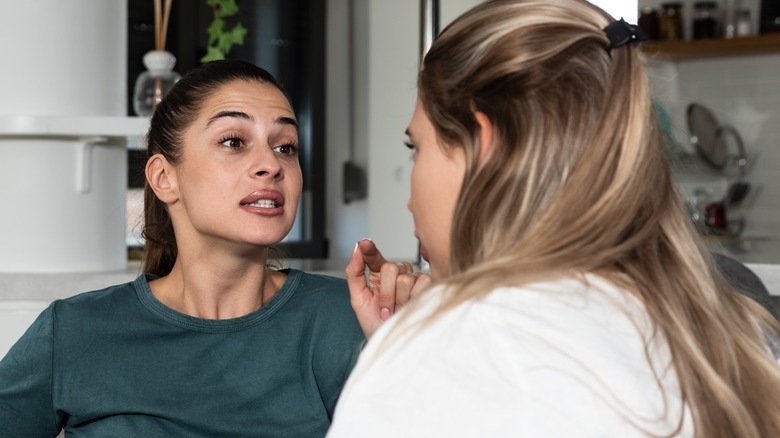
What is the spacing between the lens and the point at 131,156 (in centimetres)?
527

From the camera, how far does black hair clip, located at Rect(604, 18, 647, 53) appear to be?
2.84ft

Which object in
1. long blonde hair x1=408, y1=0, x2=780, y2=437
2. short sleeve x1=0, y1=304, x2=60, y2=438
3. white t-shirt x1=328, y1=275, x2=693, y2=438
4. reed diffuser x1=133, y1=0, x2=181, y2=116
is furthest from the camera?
reed diffuser x1=133, y1=0, x2=181, y2=116

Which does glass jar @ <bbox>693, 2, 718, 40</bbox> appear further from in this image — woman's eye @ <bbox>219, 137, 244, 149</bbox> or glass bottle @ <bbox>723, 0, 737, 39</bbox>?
woman's eye @ <bbox>219, 137, 244, 149</bbox>

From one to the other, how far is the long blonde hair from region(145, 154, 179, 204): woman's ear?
2.43 feet

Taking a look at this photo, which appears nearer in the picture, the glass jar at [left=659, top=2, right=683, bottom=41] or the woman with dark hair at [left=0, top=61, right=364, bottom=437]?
the woman with dark hair at [left=0, top=61, right=364, bottom=437]

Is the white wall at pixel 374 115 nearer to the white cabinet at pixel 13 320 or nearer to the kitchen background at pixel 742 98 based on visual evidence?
the kitchen background at pixel 742 98

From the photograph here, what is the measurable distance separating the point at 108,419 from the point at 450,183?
704 mm

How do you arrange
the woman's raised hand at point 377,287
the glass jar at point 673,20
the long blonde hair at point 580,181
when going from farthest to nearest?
the glass jar at point 673,20
the woman's raised hand at point 377,287
the long blonde hair at point 580,181

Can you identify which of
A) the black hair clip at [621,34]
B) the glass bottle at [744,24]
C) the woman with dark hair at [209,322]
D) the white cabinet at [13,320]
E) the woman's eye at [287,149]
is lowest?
the white cabinet at [13,320]

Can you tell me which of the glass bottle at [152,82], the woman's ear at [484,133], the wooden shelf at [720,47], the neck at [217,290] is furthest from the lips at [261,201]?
the wooden shelf at [720,47]

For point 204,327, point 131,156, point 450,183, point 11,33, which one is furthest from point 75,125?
point 131,156

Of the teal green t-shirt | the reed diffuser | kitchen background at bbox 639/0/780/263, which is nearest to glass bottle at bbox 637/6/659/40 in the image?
kitchen background at bbox 639/0/780/263

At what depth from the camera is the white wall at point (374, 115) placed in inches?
175

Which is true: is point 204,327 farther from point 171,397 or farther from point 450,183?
point 450,183
